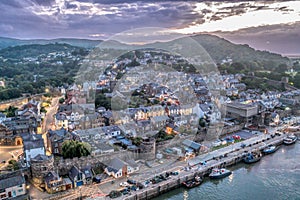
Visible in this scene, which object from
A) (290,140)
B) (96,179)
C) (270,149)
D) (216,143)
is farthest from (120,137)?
(290,140)

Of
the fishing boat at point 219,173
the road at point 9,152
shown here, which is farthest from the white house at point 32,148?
the fishing boat at point 219,173

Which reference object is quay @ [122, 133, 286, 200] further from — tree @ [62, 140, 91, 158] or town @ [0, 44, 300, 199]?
tree @ [62, 140, 91, 158]

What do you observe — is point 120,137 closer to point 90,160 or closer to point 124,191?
point 90,160

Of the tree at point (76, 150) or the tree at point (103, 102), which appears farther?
the tree at point (103, 102)

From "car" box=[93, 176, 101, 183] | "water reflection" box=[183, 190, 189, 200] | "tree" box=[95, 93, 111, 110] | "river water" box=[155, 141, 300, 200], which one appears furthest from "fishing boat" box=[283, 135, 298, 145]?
"tree" box=[95, 93, 111, 110]

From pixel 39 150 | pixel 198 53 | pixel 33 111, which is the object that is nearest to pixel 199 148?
pixel 39 150

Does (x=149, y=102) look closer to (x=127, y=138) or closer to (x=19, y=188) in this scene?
(x=127, y=138)

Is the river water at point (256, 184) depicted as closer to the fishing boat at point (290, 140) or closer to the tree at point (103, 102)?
the fishing boat at point (290, 140)

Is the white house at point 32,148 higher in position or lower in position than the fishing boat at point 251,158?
higher
